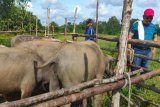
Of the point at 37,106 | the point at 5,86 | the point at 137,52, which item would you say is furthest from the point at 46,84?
the point at 37,106

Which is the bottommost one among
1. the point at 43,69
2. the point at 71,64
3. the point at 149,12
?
the point at 43,69

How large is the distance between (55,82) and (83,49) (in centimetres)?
85

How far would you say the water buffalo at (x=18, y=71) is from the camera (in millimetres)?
5910

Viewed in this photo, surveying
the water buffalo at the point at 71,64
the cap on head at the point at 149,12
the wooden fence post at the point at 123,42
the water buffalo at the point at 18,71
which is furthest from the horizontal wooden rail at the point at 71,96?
the cap on head at the point at 149,12

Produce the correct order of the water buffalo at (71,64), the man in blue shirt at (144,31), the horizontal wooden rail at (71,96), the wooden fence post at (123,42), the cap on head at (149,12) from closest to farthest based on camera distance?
1. the horizontal wooden rail at (71,96)
2. the wooden fence post at (123,42)
3. the water buffalo at (71,64)
4. the cap on head at (149,12)
5. the man in blue shirt at (144,31)

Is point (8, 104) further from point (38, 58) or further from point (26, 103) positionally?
point (38, 58)

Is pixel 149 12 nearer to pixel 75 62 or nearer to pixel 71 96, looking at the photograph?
pixel 75 62

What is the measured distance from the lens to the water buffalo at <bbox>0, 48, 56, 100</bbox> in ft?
19.4

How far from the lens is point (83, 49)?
629 cm

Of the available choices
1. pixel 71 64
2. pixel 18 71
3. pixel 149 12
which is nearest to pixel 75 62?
pixel 71 64

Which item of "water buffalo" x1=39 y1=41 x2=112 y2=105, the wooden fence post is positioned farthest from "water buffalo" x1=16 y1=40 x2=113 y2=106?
the wooden fence post

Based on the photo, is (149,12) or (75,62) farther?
(149,12)

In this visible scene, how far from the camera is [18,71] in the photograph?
6.02m

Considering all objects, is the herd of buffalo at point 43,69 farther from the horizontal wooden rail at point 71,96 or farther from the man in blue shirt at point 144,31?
the horizontal wooden rail at point 71,96
